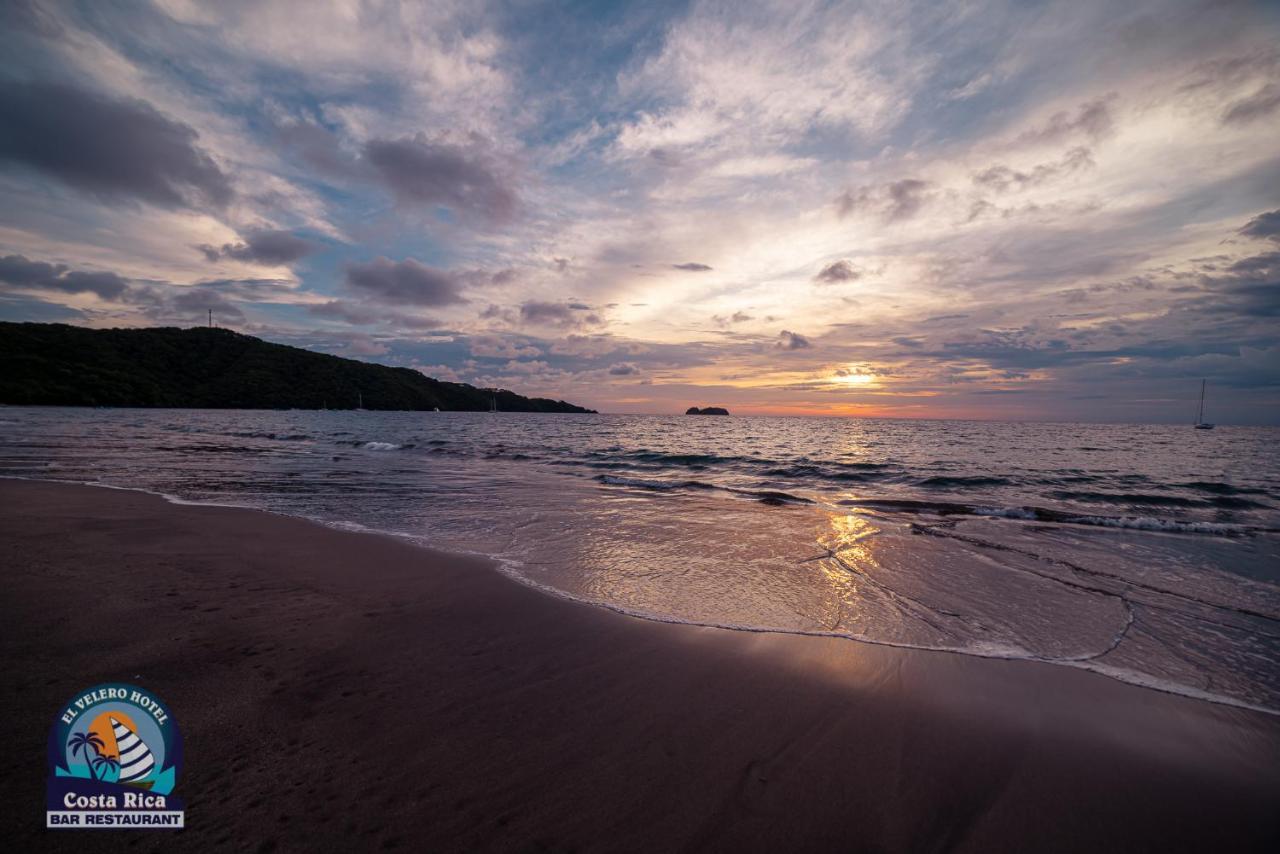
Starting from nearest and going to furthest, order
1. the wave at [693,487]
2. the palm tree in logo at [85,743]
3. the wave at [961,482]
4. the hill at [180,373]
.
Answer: the palm tree in logo at [85,743] < the wave at [693,487] < the wave at [961,482] < the hill at [180,373]

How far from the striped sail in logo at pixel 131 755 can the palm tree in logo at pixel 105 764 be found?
25 mm

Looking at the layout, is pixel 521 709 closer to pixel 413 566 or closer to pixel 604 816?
pixel 604 816

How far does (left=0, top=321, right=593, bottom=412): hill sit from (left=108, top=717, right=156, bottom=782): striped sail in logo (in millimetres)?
127826

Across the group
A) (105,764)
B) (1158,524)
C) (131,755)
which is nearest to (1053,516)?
(1158,524)

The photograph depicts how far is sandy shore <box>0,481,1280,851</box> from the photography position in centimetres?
252

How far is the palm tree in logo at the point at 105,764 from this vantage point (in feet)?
8.91

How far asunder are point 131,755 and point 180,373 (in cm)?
16615

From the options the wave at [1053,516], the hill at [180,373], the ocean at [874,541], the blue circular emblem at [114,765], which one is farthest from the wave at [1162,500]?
the hill at [180,373]

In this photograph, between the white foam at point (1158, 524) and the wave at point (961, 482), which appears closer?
the white foam at point (1158, 524)

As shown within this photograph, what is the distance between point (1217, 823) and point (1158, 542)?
11446 millimetres

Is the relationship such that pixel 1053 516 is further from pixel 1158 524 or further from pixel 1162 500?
pixel 1162 500

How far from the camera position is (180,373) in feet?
413

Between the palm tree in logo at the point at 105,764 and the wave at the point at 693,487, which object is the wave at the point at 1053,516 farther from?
the palm tree in logo at the point at 105,764

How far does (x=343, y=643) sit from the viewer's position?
4.52 meters
